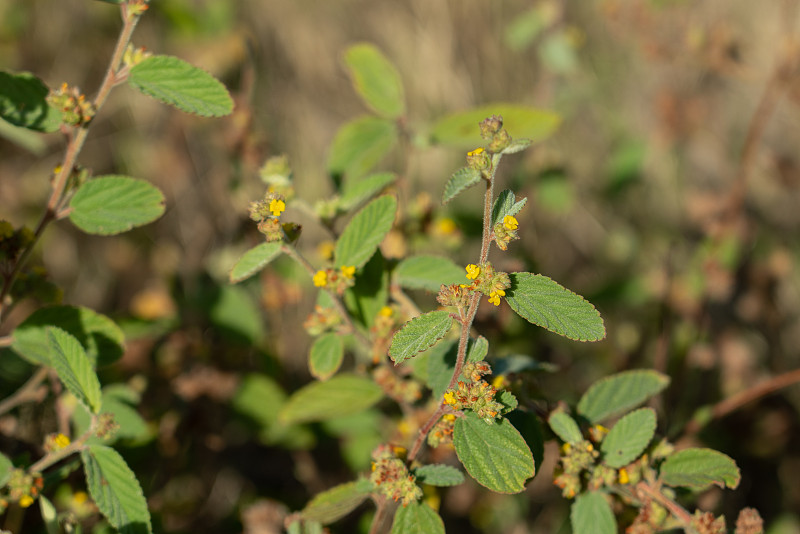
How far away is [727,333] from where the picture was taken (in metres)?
3.41

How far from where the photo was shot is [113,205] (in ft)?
6.23

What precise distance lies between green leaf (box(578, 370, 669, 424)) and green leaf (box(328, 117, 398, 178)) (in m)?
1.07

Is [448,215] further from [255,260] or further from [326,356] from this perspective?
[255,260]

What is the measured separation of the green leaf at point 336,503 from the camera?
6.06 ft

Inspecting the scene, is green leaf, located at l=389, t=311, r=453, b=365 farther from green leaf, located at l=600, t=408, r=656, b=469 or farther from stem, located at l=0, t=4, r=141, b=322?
stem, located at l=0, t=4, r=141, b=322

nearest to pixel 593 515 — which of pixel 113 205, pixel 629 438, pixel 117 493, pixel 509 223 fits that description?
pixel 629 438

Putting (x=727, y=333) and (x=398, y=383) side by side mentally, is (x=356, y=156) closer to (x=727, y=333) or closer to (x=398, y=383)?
(x=398, y=383)

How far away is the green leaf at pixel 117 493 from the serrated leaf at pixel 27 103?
2.90ft

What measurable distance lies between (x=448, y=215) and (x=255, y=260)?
4.39ft

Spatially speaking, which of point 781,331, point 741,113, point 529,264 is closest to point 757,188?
point 741,113

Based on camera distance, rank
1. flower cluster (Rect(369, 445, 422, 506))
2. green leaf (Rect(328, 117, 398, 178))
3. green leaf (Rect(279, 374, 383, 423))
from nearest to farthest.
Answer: flower cluster (Rect(369, 445, 422, 506))
green leaf (Rect(279, 374, 383, 423))
green leaf (Rect(328, 117, 398, 178))

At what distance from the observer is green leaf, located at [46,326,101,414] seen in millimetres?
1697

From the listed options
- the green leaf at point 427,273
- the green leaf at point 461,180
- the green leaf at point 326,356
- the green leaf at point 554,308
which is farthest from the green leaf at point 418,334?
the green leaf at point 326,356

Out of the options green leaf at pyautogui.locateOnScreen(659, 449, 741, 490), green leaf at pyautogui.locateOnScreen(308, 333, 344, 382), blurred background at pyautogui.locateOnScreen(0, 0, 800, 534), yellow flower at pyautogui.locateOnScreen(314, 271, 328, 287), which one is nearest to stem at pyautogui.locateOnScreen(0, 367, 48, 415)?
blurred background at pyautogui.locateOnScreen(0, 0, 800, 534)
